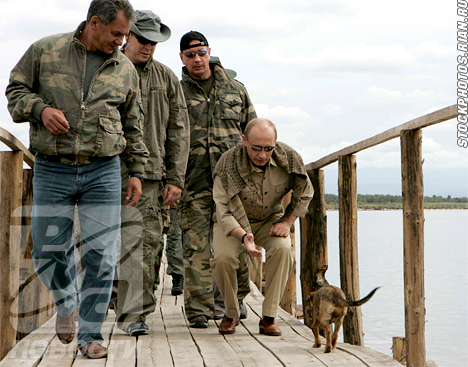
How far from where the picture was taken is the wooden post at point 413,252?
139 inches

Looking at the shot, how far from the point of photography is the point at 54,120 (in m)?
3.14

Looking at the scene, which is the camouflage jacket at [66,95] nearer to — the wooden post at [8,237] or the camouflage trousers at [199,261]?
the wooden post at [8,237]

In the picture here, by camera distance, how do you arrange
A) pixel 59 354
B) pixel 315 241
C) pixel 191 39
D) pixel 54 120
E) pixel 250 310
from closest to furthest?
pixel 54 120
pixel 59 354
pixel 191 39
pixel 315 241
pixel 250 310

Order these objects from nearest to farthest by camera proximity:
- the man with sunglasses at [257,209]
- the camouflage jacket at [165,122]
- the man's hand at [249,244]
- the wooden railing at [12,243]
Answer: the man's hand at [249,244]
the wooden railing at [12,243]
the man with sunglasses at [257,209]
the camouflage jacket at [165,122]

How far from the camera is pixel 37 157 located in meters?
3.37

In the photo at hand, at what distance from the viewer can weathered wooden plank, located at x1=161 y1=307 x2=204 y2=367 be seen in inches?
136

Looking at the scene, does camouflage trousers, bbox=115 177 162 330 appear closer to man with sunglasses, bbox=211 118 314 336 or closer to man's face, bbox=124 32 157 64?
man with sunglasses, bbox=211 118 314 336

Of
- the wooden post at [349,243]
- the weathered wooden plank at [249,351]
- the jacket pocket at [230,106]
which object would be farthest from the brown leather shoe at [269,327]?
the jacket pocket at [230,106]

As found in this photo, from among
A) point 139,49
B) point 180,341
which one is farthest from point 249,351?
point 139,49

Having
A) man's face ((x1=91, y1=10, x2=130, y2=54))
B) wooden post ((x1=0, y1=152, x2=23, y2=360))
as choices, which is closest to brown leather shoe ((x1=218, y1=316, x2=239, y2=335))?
wooden post ((x1=0, y1=152, x2=23, y2=360))

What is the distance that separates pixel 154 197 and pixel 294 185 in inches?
34.9

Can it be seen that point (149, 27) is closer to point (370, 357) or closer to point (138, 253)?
point (138, 253)

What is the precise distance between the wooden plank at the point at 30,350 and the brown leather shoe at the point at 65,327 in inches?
5.5

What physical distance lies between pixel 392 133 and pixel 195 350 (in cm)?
162
